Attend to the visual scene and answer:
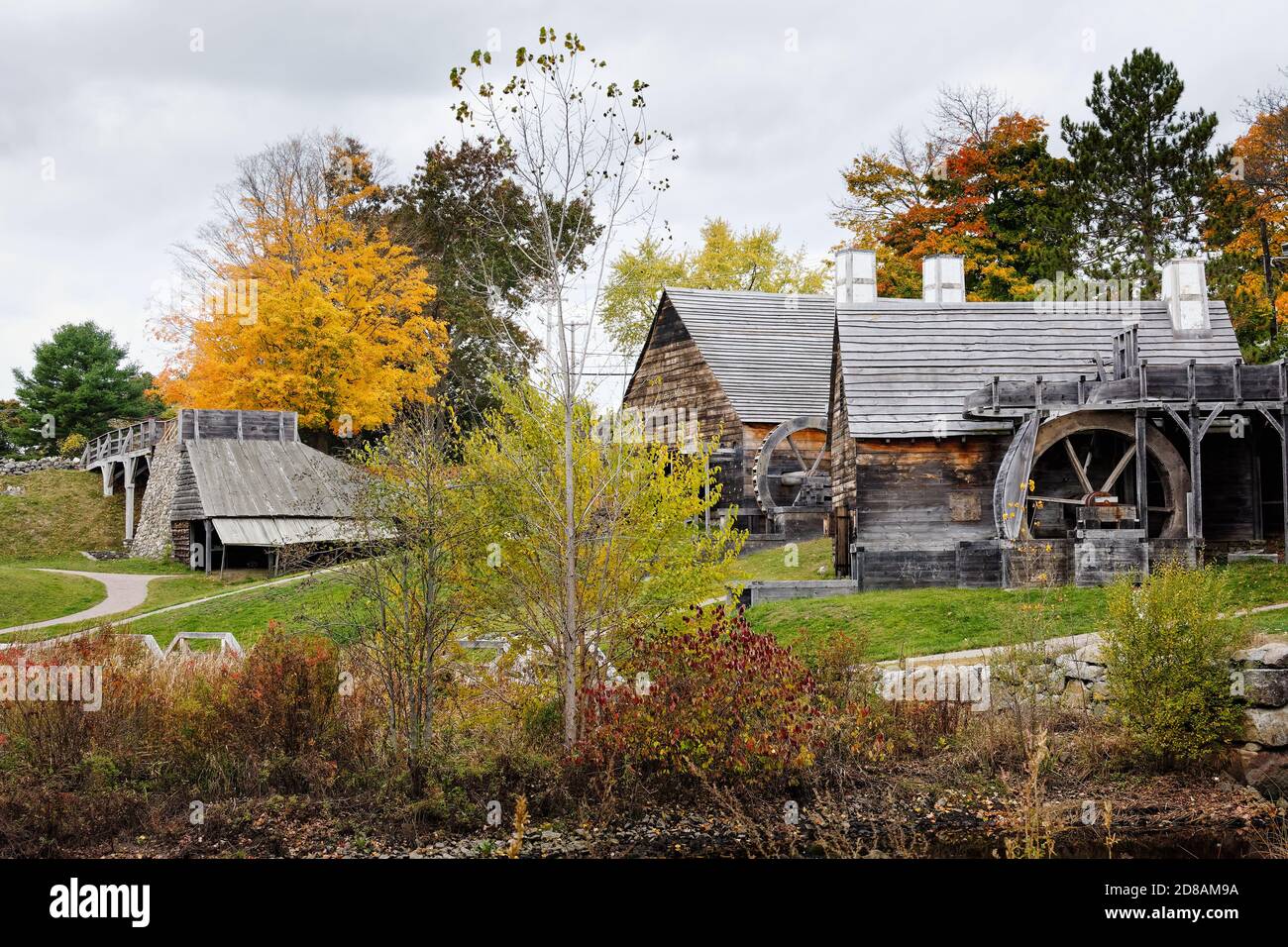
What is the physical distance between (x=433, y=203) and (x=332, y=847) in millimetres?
40439

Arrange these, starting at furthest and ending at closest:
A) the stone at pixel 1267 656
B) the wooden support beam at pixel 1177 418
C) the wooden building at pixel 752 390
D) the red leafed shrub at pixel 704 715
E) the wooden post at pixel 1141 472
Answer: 1. the wooden building at pixel 752 390
2. the wooden post at pixel 1141 472
3. the wooden support beam at pixel 1177 418
4. the stone at pixel 1267 656
5. the red leafed shrub at pixel 704 715

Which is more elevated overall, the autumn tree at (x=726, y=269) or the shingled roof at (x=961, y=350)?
the autumn tree at (x=726, y=269)

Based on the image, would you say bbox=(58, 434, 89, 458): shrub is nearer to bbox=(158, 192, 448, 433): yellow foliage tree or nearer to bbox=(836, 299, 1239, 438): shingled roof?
bbox=(158, 192, 448, 433): yellow foliage tree

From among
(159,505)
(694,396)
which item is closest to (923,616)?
(694,396)

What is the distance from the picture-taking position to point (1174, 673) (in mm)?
10781

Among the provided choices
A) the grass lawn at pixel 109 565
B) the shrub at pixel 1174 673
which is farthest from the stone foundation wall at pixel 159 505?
the shrub at pixel 1174 673

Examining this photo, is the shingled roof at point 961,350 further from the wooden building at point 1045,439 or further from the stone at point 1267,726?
the stone at point 1267,726

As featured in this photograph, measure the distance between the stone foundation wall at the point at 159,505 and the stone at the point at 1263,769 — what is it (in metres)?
28.9

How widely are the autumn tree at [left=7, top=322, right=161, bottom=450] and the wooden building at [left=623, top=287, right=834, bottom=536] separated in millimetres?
24538

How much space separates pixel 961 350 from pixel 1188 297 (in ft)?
17.4

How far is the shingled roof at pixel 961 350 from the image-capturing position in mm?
22367

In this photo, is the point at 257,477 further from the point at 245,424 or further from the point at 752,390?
the point at 752,390

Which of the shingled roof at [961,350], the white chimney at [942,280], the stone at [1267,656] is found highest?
the white chimney at [942,280]
